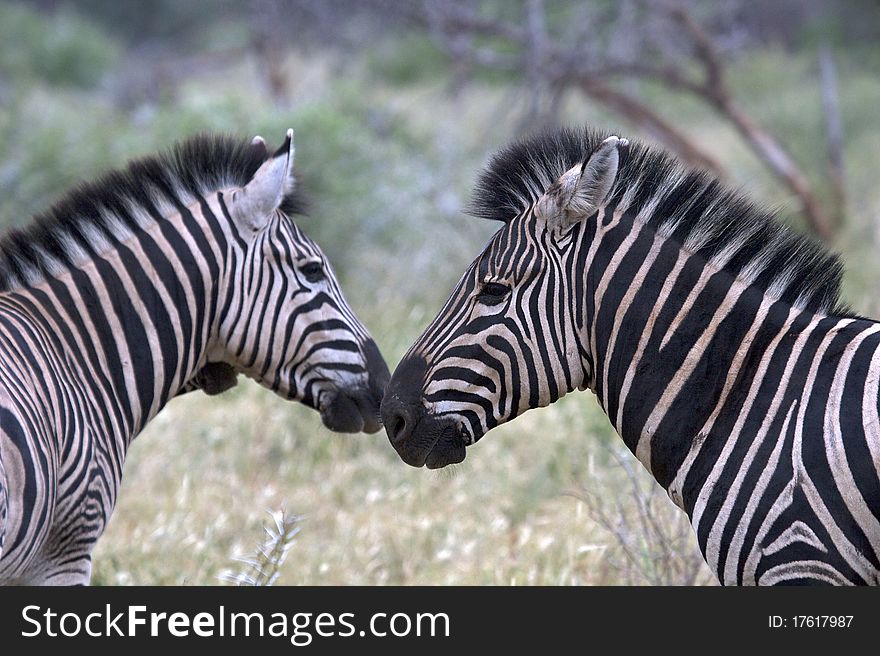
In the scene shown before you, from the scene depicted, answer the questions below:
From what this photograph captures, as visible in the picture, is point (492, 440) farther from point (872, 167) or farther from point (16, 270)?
point (872, 167)

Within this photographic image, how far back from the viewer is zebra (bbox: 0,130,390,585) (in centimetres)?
355

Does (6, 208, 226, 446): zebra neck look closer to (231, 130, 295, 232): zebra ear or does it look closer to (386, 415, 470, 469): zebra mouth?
(231, 130, 295, 232): zebra ear

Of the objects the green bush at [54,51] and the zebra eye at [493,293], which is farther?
the green bush at [54,51]

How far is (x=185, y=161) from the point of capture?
411 cm

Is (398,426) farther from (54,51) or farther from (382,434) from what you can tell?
(54,51)

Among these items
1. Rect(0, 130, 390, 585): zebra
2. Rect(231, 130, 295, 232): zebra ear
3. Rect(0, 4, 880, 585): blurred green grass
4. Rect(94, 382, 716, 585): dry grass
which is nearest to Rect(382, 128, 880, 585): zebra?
Rect(0, 4, 880, 585): blurred green grass

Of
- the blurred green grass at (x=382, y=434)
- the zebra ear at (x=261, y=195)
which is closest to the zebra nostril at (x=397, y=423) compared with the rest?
the blurred green grass at (x=382, y=434)

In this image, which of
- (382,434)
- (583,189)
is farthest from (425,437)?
(382,434)

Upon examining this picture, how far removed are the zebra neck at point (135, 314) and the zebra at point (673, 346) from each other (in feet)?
3.26

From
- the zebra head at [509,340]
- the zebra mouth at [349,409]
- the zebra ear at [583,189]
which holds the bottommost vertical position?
the zebra head at [509,340]

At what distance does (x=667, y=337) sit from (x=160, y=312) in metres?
1.93

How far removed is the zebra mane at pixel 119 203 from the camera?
3842 mm

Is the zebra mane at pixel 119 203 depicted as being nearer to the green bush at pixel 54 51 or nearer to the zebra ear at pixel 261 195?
the zebra ear at pixel 261 195

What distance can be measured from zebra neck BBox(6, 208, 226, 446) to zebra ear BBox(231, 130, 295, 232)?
0.50 ft
